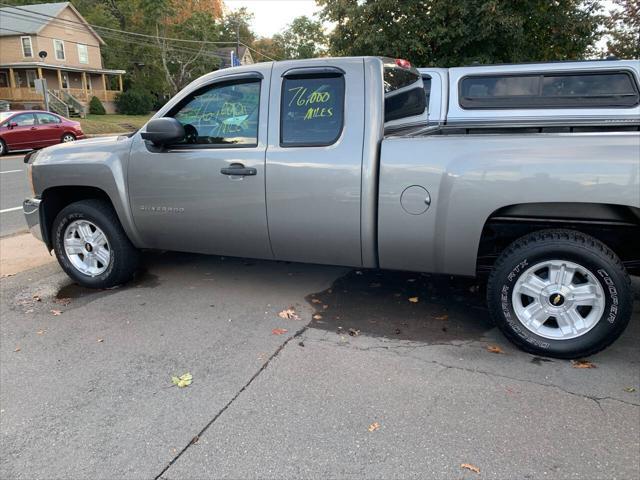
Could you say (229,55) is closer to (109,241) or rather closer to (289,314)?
(109,241)

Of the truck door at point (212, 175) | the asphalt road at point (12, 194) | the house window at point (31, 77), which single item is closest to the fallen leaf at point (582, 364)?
the truck door at point (212, 175)

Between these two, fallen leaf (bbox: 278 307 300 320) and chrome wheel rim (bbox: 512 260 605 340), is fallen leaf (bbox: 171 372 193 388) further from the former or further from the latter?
chrome wheel rim (bbox: 512 260 605 340)

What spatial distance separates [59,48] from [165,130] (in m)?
45.6

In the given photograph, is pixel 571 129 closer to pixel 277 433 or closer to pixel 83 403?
pixel 277 433

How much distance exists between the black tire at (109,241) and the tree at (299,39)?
65.6m

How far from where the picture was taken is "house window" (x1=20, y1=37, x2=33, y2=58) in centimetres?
4031

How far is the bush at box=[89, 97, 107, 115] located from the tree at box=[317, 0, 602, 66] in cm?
3242

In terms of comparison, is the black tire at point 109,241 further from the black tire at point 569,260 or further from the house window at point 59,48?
the house window at point 59,48

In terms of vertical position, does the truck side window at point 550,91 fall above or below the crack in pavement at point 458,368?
above

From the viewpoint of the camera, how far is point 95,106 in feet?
137

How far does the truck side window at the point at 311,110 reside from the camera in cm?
382

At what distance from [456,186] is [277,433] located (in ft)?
6.16

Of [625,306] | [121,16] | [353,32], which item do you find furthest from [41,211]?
[121,16]

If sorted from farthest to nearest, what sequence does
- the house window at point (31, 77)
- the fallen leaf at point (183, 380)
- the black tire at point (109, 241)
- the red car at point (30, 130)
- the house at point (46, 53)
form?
the house window at point (31, 77) < the house at point (46, 53) < the red car at point (30, 130) < the black tire at point (109, 241) < the fallen leaf at point (183, 380)
